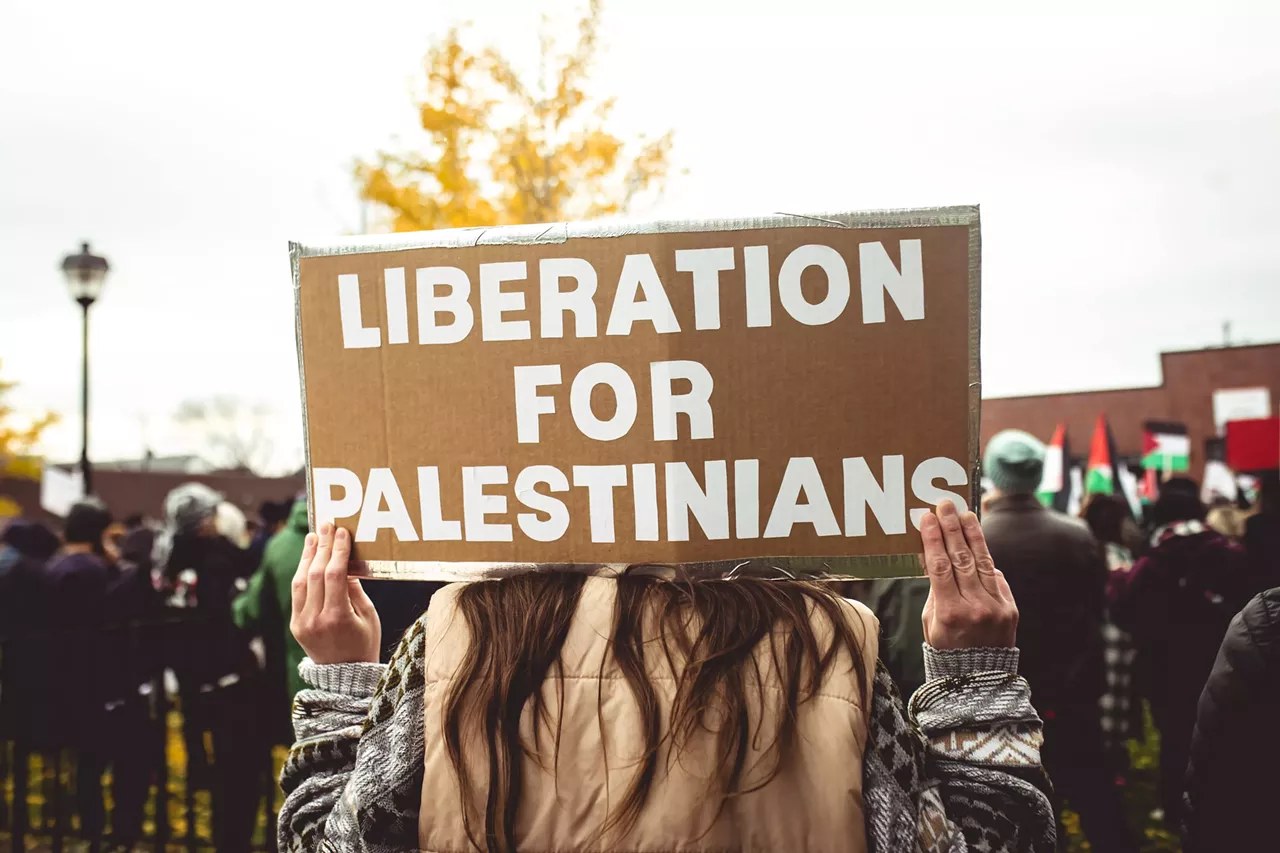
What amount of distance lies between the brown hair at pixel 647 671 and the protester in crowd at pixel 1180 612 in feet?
13.7

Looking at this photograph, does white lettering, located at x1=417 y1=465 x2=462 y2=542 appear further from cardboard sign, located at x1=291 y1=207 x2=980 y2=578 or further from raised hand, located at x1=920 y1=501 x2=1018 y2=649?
raised hand, located at x1=920 y1=501 x2=1018 y2=649

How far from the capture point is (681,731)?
54.0 inches

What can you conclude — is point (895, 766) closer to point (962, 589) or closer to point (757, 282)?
point (962, 589)

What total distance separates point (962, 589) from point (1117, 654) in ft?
20.8

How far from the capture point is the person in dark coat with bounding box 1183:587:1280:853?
6.14 ft

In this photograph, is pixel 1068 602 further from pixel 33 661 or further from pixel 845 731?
pixel 33 661

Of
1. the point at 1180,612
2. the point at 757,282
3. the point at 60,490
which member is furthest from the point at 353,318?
the point at 60,490

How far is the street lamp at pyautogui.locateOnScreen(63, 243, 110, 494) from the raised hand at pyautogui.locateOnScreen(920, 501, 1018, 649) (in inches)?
463

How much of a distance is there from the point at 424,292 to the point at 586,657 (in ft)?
2.34

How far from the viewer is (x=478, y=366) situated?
1.66 m

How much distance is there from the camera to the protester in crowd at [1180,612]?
4.77 metres

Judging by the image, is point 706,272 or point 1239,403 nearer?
point 706,272

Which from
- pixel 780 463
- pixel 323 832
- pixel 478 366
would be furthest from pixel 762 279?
pixel 323 832

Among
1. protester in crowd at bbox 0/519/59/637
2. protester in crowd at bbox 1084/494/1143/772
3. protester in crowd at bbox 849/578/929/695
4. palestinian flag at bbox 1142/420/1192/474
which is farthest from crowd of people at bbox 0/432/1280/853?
palestinian flag at bbox 1142/420/1192/474
